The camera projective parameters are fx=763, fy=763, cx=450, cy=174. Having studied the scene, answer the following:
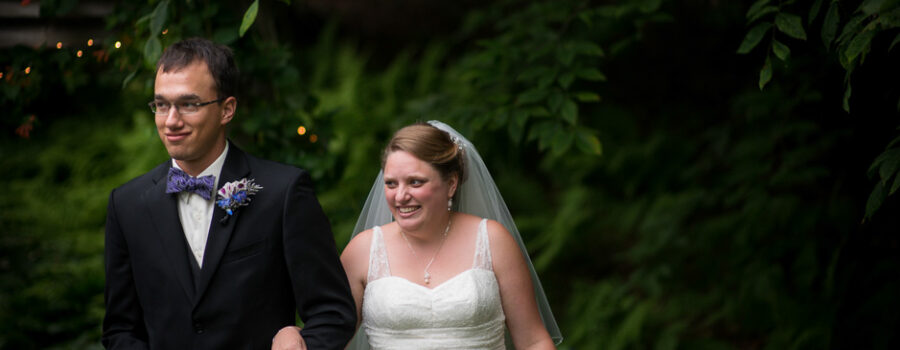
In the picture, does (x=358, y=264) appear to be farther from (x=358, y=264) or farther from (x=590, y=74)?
(x=590, y=74)

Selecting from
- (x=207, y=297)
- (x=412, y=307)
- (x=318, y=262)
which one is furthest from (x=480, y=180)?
(x=207, y=297)

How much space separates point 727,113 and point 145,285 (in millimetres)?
6208

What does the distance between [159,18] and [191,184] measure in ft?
2.79

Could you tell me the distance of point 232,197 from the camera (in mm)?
2457

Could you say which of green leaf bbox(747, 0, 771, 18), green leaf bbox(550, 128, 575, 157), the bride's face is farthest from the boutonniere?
green leaf bbox(747, 0, 771, 18)

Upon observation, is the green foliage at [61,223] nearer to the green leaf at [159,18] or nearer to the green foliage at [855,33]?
the green leaf at [159,18]

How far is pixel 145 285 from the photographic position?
8.21ft

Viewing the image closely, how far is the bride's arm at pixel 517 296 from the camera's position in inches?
121

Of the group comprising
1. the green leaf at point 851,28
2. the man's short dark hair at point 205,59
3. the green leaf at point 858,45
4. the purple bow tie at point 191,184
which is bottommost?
the purple bow tie at point 191,184

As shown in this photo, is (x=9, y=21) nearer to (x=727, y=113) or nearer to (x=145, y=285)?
(x=145, y=285)

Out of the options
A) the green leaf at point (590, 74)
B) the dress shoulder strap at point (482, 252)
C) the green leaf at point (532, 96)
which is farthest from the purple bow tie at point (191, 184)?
the green leaf at point (590, 74)

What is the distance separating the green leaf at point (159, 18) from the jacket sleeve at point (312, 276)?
0.93 m

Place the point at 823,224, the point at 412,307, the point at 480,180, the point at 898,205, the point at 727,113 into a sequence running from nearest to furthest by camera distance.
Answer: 1. the point at 412,307
2. the point at 480,180
3. the point at 898,205
4. the point at 823,224
5. the point at 727,113

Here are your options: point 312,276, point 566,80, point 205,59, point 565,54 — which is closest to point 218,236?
point 312,276
